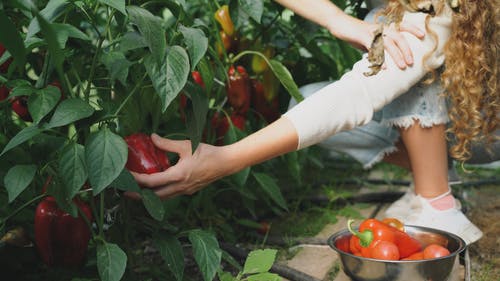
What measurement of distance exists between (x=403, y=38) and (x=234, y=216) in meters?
0.80

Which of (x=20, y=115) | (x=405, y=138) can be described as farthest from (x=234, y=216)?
(x=20, y=115)

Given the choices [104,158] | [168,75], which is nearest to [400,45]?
[168,75]

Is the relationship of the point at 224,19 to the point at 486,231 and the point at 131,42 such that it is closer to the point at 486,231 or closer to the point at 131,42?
the point at 131,42

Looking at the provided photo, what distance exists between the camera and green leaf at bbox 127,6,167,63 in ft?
3.58

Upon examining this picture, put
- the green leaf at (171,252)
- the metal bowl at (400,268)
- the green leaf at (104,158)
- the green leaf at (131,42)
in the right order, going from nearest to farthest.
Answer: the green leaf at (104,158) → the green leaf at (131,42) → the green leaf at (171,252) → the metal bowl at (400,268)

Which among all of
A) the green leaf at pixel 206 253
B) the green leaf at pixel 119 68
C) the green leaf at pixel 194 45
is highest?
the green leaf at pixel 194 45

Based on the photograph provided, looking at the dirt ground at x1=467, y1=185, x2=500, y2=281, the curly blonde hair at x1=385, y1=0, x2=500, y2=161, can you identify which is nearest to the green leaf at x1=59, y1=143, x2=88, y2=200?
the curly blonde hair at x1=385, y1=0, x2=500, y2=161

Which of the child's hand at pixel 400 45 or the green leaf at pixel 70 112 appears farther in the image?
the child's hand at pixel 400 45

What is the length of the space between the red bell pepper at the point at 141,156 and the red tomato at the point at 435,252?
63cm

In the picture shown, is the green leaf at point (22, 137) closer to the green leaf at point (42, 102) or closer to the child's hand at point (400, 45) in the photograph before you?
the green leaf at point (42, 102)

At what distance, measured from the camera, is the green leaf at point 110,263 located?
44.5 inches

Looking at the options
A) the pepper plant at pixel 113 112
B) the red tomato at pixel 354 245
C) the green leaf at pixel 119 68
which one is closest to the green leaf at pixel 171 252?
the pepper plant at pixel 113 112

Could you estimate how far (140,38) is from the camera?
1199 mm

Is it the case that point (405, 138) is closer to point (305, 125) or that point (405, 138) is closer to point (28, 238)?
point (305, 125)
